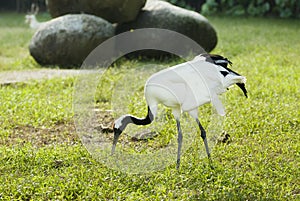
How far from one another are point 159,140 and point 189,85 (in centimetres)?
101

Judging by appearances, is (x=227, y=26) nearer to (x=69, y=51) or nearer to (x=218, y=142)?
(x=69, y=51)

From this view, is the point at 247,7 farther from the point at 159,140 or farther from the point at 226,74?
the point at 226,74

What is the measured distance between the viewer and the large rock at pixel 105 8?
25.3ft

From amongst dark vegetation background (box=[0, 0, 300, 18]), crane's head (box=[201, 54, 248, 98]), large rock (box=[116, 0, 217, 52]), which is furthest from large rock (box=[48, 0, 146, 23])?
dark vegetation background (box=[0, 0, 300, 18])

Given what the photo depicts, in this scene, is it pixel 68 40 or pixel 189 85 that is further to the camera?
pixel 68 40

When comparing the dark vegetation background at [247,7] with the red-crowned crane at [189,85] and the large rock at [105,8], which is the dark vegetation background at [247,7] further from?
the red-crowned crane at [189,85]

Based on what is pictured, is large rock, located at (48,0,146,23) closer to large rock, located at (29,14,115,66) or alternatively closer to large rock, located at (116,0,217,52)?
large rock, located at (116,0,217,52)

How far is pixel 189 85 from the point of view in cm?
354

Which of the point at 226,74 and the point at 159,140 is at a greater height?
the point at 226,74

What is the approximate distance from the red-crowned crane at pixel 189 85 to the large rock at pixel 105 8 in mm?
4198

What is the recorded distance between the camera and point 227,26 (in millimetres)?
11086

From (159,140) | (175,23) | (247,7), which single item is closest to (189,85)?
(159,140)

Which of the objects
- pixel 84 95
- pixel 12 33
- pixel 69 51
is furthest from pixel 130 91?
pixel 12 33

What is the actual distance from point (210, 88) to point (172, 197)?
784mm
